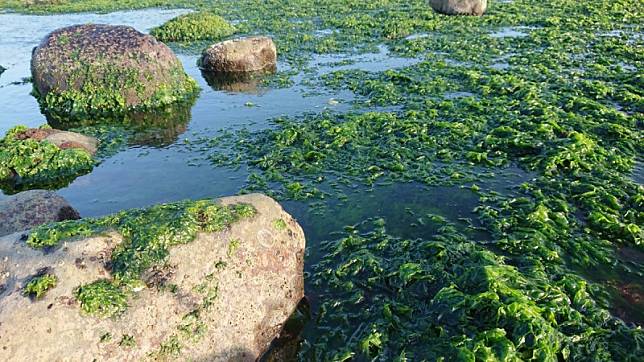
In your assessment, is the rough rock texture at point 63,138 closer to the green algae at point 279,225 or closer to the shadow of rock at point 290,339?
the green algae at point 279,225

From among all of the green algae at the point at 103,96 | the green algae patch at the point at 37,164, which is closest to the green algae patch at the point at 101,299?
the green algae patch at the point at 37,164

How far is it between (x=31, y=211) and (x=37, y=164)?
8.84 ft

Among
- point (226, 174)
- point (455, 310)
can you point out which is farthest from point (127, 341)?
point (226, 174)

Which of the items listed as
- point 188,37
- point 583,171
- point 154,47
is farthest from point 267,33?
point 583,171

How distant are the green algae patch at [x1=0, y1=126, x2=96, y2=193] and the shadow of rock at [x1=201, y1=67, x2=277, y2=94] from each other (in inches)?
218

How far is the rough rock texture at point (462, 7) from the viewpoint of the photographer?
21797 mm

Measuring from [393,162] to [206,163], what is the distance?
4036 mm

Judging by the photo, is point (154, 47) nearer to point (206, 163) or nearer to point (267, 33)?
point (206, 163)

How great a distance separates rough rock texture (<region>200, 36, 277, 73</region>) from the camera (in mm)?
15606

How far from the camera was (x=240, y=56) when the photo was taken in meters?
15.6

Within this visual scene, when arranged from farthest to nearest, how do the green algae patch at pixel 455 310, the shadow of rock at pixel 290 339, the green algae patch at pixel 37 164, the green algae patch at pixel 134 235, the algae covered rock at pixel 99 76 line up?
1. the algae covered rock at pixel 99 76
2. the green algae patch at pixel 37 164
3. the shadow of rock at pixel 290 339
4. the green algae patch at pixel 455 310
5. the green algae patch at pixel 134 235

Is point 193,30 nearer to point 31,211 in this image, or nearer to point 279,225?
point 31,211

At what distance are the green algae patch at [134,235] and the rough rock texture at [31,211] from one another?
85.1 inches

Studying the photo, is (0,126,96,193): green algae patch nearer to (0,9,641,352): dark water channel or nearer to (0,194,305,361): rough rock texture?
(0,9,641,352): dark water channel
